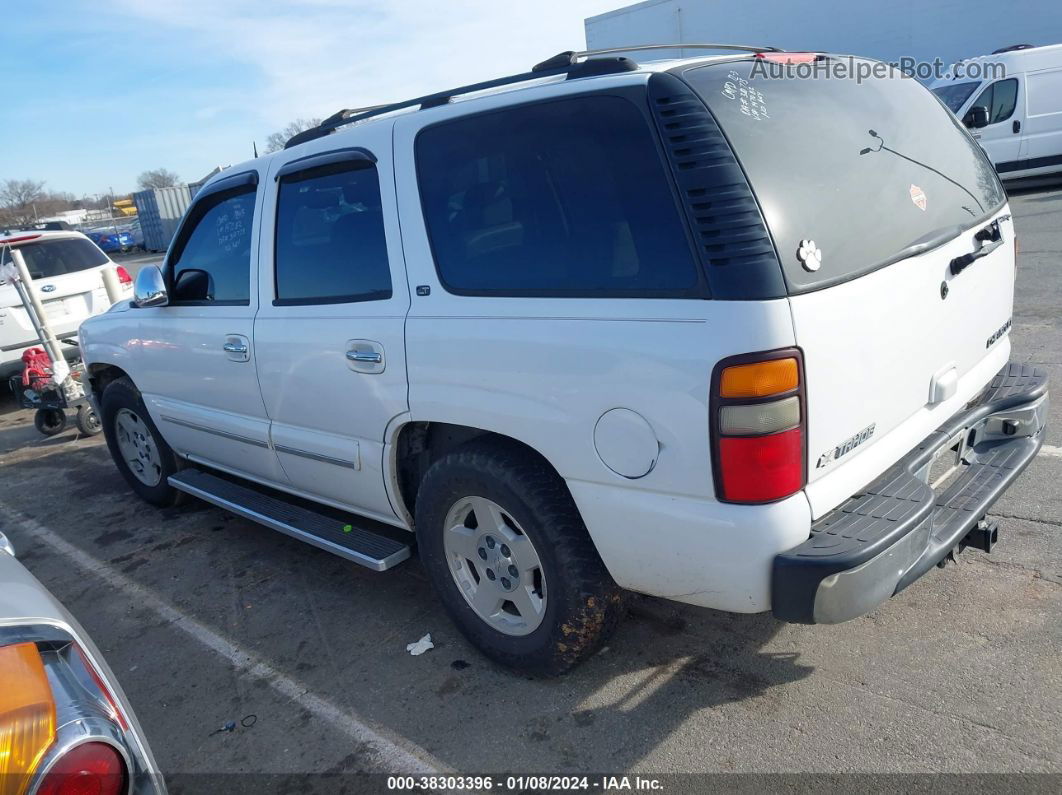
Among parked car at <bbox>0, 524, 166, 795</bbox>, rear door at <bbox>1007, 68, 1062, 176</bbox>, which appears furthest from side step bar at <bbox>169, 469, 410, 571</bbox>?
rear door at <bbox>1007, 68, 1062, 176</bbox>

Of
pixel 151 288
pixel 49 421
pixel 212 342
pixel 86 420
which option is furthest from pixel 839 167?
pixel 49 421

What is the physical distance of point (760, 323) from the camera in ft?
6.96

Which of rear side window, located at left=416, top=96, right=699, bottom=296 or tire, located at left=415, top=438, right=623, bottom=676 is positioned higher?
rear side window, located at left=416, top=96, right=699, bottom=296

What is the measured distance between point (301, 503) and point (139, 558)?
1.08 meters

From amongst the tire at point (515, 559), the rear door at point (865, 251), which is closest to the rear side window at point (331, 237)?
the tire at point (515, 559)

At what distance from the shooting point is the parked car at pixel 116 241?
34.7 m

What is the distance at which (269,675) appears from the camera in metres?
3.34

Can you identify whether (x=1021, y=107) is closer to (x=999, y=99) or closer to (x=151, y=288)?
(x=999, y=99)

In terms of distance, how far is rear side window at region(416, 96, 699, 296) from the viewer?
2.35m

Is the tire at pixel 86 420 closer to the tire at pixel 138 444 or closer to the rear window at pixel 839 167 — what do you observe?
the tire at pixel 138 444

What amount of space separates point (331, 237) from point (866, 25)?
79.4 ft

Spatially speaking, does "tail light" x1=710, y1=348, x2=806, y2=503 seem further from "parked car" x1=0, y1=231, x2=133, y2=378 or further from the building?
the building

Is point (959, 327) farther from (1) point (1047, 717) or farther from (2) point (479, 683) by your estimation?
(2) point (479, 683)

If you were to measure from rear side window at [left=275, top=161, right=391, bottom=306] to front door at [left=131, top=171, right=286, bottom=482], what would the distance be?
0.26 m
